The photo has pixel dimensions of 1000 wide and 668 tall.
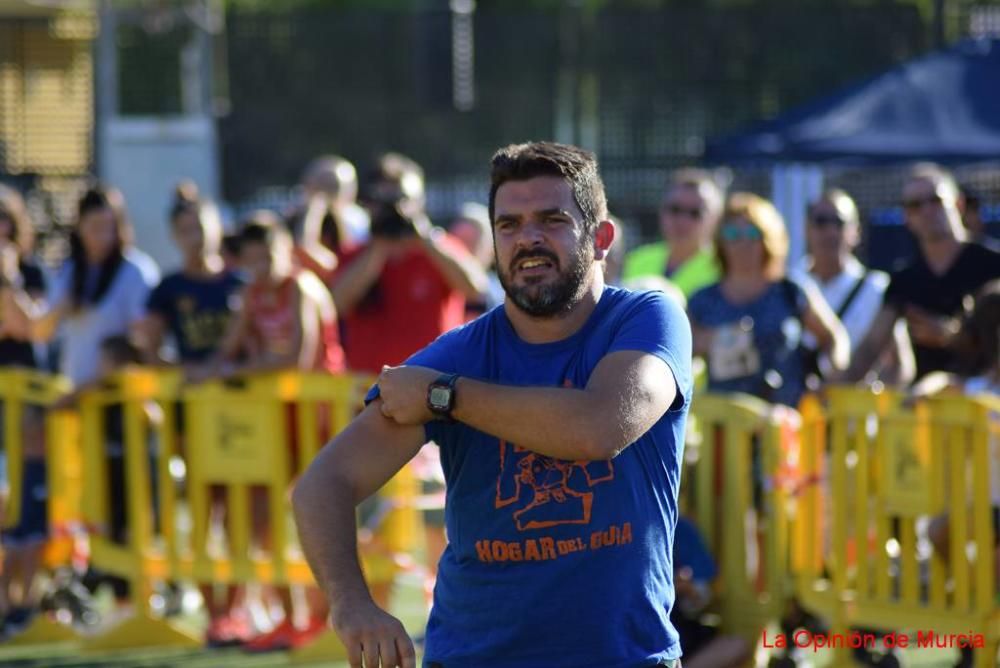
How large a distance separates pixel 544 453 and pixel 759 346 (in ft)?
13.4

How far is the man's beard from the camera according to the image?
359cm

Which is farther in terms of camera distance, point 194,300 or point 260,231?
point 194,300

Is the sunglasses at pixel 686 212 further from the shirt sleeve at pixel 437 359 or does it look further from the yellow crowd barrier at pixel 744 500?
the shirt sleeve at pixel 437 359

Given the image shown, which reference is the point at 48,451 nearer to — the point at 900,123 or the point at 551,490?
the point at 551,490

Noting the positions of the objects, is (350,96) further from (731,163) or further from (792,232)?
(731,163)

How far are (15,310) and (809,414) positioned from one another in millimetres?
4342

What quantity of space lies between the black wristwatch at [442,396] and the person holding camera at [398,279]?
4719 millimetres

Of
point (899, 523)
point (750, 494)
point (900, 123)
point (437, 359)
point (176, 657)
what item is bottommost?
point (176, 657)

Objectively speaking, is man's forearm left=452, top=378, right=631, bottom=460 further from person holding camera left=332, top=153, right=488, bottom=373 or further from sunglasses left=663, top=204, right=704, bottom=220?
sunglasses left=663, top=204, right=704, bottom=220

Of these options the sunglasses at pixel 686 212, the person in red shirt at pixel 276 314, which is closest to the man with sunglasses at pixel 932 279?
the sunglasses at pixel 686 212

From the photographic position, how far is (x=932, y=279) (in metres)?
7.96

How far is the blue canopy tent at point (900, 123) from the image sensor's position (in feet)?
41.1

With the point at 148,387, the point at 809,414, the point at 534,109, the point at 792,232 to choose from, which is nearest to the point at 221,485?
the point at 148,387

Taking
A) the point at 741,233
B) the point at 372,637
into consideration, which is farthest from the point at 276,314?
the point at 372,637
